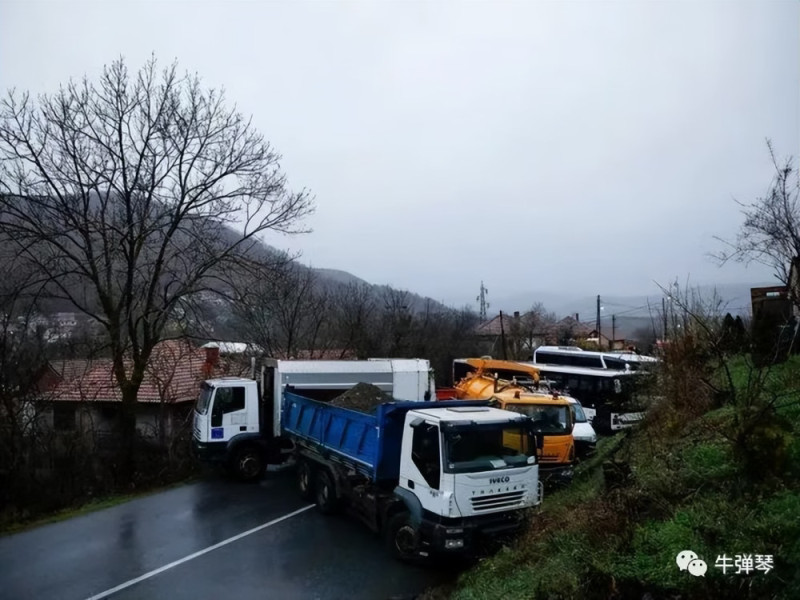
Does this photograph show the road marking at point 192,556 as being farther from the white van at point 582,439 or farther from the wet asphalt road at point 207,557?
the white van at point 582,439

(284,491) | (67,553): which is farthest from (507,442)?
(67,553)

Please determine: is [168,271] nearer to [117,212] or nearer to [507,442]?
[117,212]

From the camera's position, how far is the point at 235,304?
17.4 m

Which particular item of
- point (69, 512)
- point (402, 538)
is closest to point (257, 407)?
point (69, 512)

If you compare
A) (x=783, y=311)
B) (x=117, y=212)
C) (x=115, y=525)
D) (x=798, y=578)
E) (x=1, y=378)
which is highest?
(x=117, y=212)

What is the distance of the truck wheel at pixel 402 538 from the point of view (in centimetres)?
856

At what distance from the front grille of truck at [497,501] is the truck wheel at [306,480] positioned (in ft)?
15.9

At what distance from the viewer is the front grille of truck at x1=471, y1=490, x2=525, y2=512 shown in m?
8.34

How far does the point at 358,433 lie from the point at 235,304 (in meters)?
8.52

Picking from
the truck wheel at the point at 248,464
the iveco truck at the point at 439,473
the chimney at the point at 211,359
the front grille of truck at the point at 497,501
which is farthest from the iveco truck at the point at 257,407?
the chimney at the point at 211,359

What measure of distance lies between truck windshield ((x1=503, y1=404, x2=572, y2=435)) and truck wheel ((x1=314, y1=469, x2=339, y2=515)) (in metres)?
4.40

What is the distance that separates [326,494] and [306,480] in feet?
3.95

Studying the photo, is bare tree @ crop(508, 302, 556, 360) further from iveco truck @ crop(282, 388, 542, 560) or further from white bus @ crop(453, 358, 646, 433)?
iveco truck @ crop(282, 388, 542, 560)

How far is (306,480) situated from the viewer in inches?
490
